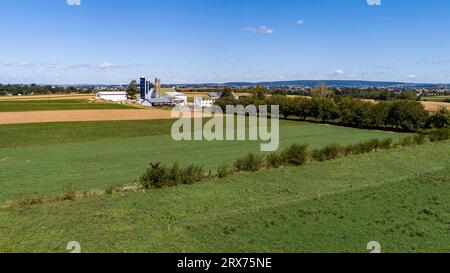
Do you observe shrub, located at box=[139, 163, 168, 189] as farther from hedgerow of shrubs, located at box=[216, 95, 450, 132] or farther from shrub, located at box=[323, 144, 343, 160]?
hedgerow of shrubs, located at box=[216, 95, 450, 132]

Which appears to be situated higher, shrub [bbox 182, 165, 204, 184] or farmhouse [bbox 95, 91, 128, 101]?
farmhouse [bbox 95, 91, 128, 101]

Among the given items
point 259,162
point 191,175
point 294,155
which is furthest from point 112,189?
point 294,155

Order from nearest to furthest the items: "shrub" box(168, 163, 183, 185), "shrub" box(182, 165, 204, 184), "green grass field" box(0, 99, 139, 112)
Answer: "shrub" box(168, 163, 183, 185), "shrub" box(182, 165, 204, 184), "green grass field" box(0, 99, 139, 112)

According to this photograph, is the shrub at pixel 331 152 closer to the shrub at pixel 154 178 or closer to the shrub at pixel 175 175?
the shrub at pixel 175 175

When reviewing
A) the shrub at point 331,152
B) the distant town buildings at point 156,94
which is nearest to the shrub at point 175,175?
the shrub at point 331,152

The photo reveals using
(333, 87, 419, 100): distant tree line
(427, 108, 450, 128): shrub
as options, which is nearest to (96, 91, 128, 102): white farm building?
(333, 87, 419, 100): distant tree line
